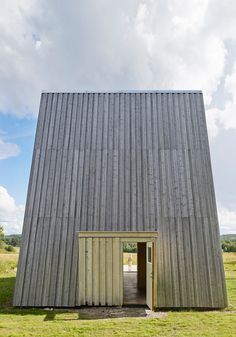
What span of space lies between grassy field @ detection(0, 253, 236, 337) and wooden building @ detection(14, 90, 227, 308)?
92cm

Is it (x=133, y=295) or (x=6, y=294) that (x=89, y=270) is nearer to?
Answer: (x=133, y=295)

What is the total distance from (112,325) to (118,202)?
3924 mm

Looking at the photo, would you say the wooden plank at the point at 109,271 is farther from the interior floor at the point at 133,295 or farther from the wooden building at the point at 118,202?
the interior floor at the point at 133,295

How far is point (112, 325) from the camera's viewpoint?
20.7ft

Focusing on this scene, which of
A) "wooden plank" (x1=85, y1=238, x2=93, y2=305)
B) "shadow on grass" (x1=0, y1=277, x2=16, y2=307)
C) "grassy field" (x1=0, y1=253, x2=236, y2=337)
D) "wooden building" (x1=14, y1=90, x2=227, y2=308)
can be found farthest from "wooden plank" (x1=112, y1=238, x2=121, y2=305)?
"shadow on grass" (x1=0, y1=277, x2=16, y2=307)

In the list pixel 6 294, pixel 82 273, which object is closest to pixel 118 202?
pixel 82 273

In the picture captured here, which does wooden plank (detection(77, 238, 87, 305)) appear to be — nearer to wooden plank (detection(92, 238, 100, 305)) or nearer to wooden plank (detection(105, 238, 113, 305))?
wooden plank (detection(92, 238, 100, 305))

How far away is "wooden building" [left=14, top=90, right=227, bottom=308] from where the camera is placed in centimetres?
865

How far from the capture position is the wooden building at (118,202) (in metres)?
8.65

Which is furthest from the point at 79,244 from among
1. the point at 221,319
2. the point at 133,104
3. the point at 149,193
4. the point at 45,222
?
the point at 133,104

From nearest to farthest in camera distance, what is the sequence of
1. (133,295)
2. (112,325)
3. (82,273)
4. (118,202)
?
(112,325), (82,273), (118,202), (133,295)

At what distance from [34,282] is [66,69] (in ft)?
22.3

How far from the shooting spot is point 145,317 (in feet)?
23.8

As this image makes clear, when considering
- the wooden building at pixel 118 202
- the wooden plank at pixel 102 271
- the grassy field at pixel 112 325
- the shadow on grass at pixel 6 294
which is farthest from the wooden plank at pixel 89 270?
the shadow on grass at pixel 6 294
